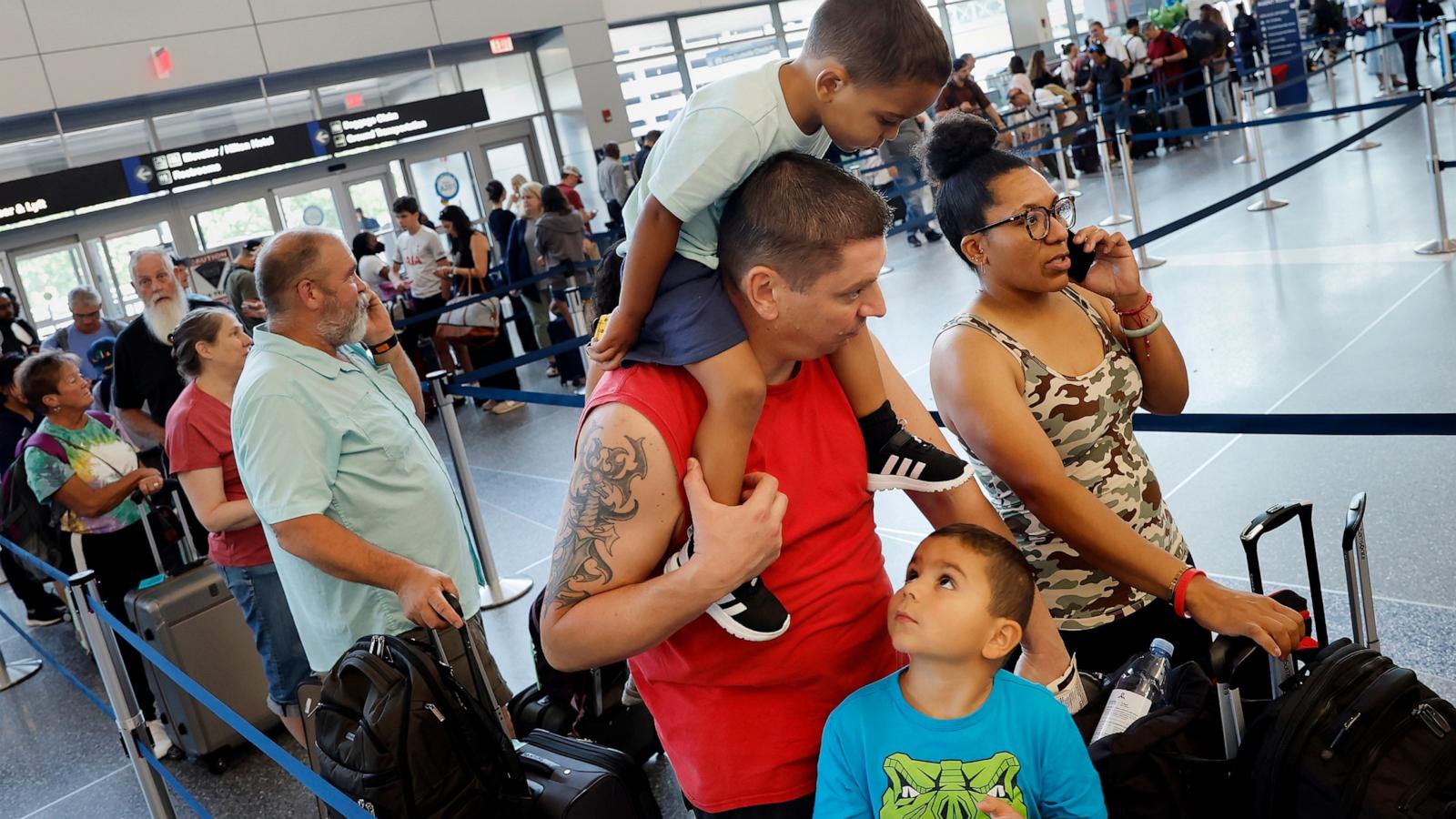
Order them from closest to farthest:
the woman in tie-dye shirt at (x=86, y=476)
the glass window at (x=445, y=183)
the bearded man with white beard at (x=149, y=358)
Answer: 1. the woman in tie-dye shirt at (x=86, y=476)
2. the bearded man with white beard at (x=149, y=358)
3. the glass window at (x=445, y=183)

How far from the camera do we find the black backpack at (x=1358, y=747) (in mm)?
1518

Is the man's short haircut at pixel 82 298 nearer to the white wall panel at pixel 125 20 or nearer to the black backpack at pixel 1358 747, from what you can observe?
the black backpack at pixel 1358 747

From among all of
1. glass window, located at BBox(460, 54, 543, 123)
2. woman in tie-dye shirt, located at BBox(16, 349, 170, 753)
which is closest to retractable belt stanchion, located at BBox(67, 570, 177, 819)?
woman in tie-dye shirt, located at BBox(16, 349, 170, 753)

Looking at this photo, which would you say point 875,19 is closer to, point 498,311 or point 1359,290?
point 1359,290

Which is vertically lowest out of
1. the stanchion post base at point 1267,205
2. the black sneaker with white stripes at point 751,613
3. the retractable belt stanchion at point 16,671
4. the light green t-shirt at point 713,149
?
the retractable belt stanchion at point 16,671

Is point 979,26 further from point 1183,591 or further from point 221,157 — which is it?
point 1183,591

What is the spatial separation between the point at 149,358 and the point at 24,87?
469 inches

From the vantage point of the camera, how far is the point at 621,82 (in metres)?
20.9

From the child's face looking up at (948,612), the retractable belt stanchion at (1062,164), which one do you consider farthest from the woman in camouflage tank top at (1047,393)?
the retractable belt stanchion at (1062,164)

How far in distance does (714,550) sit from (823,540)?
278 millimetres

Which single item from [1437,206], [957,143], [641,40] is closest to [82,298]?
[957,143]

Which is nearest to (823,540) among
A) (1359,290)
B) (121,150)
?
(1359,290)

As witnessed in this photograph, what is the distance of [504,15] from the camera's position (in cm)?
1853

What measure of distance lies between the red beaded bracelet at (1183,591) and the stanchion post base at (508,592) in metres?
4.16
